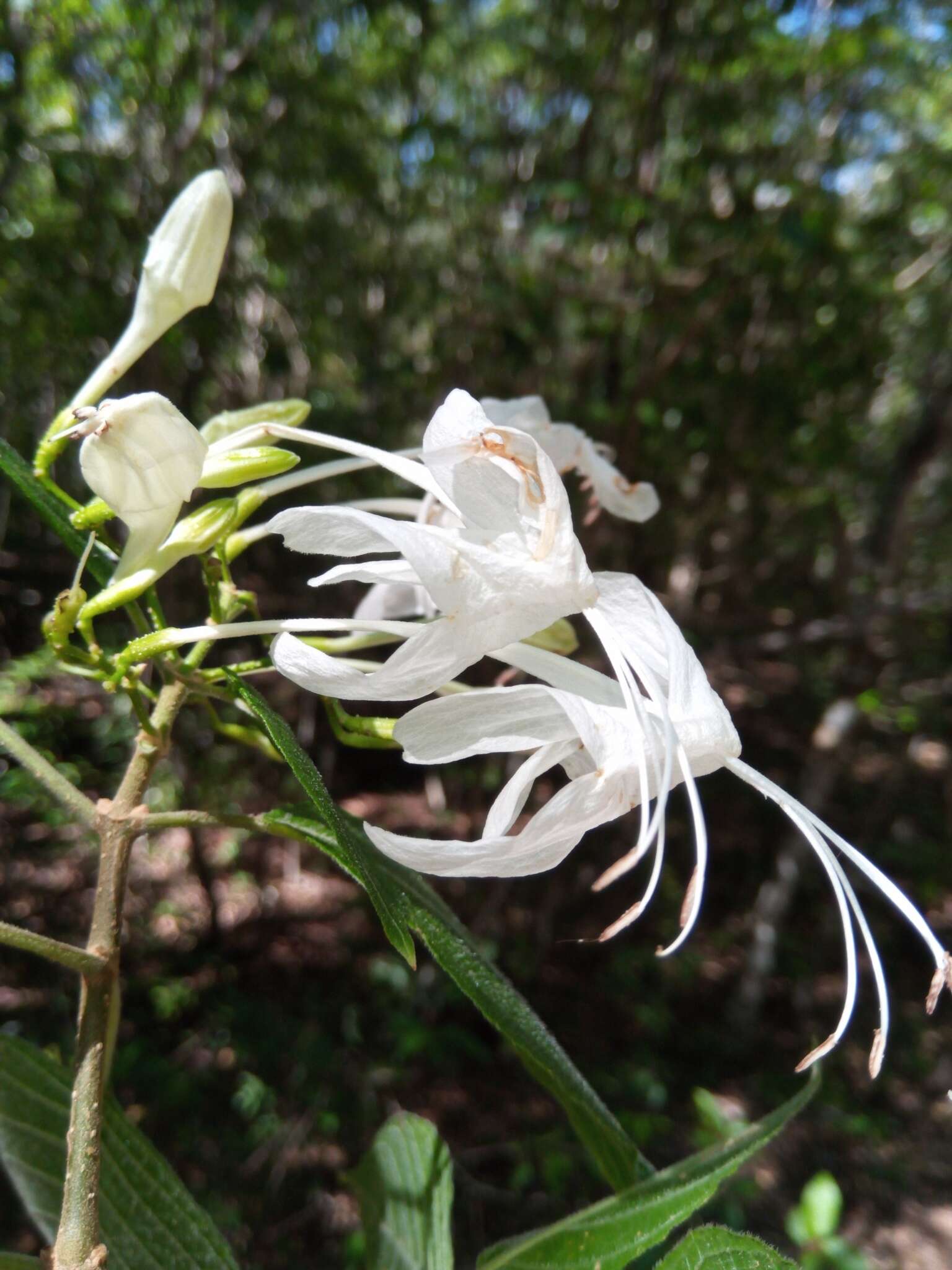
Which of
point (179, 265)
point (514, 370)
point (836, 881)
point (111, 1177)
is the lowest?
point (111, 1177)

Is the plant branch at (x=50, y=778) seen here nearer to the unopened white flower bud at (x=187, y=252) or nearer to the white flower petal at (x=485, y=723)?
the white flower petal at (x=485, y=723)

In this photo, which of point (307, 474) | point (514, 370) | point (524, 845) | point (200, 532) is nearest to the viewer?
point (524, 845)

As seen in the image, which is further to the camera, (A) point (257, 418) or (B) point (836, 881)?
(A) point (257, 418)

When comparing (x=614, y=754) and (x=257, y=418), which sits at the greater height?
(x=257, y=418)

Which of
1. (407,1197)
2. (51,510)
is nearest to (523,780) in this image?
(51,510)

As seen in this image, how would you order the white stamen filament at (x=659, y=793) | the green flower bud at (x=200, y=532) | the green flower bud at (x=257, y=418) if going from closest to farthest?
the white stamen filament at (x=659, y=793), the green flower bud at (x=200, y=532), the green flower bud at (x=257, y=418)

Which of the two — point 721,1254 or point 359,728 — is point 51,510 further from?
point 721,1254

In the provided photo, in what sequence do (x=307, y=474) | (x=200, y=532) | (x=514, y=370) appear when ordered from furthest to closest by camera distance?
(x=514, y=370) < (x=307, y=474) < (x=200, y=532)

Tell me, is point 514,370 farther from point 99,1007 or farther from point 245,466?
point 99,1007

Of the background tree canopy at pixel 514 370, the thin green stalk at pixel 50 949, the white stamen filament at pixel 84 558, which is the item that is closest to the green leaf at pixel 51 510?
the white stamen filament at pixel 84 558
